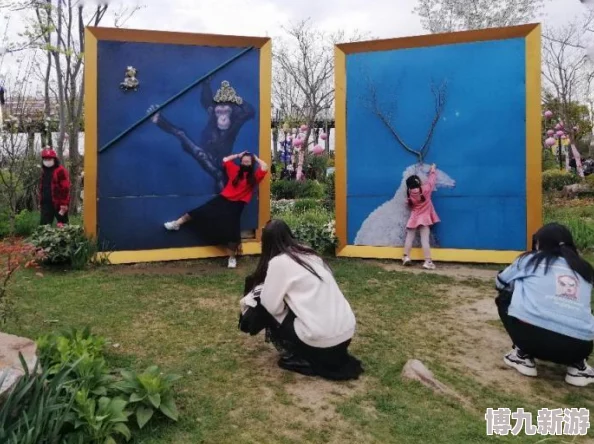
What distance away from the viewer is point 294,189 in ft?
49.0

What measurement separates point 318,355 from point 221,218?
143 inches

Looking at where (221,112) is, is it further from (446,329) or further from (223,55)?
(446,329)

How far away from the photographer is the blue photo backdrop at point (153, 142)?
6.33 m

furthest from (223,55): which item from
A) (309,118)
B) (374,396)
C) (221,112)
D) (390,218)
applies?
(309,118)

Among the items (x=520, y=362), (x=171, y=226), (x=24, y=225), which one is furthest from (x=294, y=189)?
(x=520, y=362)

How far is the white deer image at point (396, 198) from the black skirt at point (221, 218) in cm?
158

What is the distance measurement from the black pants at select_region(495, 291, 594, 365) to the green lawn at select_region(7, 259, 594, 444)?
20 cm

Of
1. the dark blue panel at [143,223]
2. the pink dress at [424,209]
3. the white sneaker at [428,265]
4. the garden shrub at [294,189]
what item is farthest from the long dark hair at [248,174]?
the garden shrub at [294,189]

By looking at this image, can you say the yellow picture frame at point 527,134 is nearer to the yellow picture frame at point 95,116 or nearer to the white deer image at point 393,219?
the white deer image at point 393,219

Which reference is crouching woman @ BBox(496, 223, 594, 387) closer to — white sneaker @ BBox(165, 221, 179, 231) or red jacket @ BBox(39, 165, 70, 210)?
white sneaker @ BBox(165, 221, 179, 231)

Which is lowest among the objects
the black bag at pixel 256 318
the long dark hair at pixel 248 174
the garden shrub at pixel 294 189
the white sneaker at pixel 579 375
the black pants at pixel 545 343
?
the white sneaker at pixel 579 375

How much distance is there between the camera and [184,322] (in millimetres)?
4359

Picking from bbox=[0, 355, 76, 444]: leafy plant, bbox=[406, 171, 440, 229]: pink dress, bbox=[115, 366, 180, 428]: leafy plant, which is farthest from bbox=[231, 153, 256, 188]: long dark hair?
bbox=[0, 355, 76, 444]: leafy plant

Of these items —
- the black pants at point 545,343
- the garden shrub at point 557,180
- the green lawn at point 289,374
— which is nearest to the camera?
the green lawn at point 289,374
